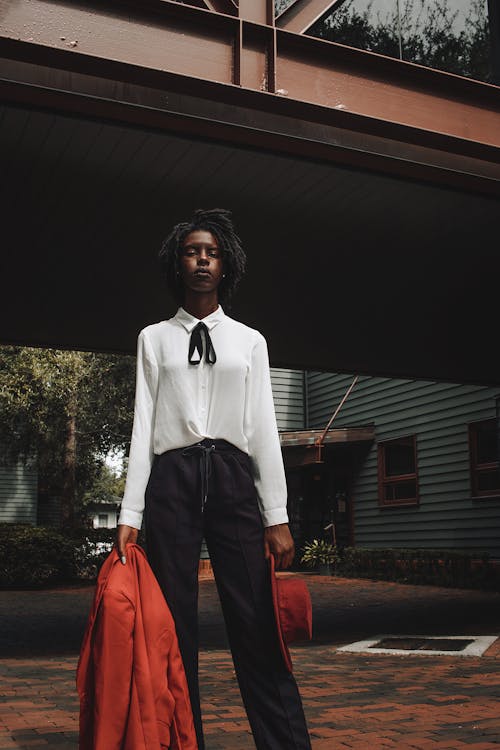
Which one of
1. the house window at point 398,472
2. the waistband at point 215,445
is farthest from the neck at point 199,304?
the house window at point 398,472

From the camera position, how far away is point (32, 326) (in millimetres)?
9008

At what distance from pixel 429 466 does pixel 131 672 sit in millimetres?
13735

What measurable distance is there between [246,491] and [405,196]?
467cm

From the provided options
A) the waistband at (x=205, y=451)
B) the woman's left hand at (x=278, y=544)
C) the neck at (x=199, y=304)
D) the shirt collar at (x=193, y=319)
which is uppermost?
the neck at (x=199, y=304)

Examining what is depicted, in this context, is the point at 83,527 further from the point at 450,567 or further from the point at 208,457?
the point at 208,457

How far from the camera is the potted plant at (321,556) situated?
56.9 feet

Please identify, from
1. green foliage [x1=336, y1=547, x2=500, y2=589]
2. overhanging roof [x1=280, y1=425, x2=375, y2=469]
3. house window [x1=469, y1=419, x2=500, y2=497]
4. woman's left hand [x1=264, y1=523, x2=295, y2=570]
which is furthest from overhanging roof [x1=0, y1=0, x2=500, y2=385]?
overhanging roof [x1=280, y1=425, x2=375, y2=469]

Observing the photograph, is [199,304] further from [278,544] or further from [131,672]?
[131,672]

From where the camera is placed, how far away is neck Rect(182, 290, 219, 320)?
2.87m

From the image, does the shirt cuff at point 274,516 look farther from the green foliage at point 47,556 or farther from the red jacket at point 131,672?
the green foliage at point 47,556

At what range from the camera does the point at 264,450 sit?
274cm

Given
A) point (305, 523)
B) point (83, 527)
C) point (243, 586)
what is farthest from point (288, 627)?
point (305, 523)

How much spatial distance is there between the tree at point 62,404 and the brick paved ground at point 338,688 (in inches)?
341

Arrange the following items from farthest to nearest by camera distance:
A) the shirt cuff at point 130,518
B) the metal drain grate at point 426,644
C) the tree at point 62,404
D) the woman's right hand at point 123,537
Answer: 1. the tree at point 62,404
2. the metal drain grate at point 426,644
3. the shirt cuff at point 130,518
4. the woman's right hand at point 123,537
